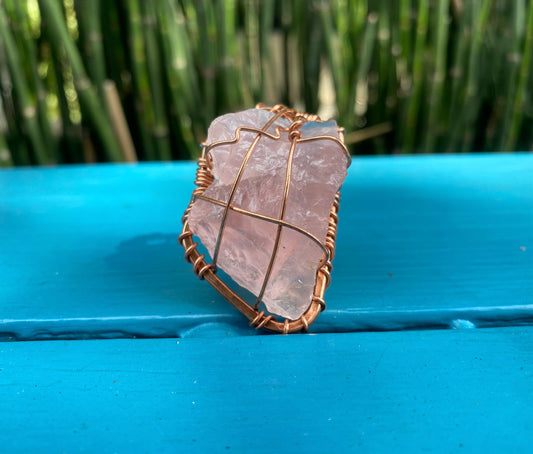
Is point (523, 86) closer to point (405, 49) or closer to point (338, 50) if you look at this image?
point (405, 49)

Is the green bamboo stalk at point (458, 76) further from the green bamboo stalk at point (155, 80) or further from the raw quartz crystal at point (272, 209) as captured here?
the raw quartz crystal at point (272, 209)

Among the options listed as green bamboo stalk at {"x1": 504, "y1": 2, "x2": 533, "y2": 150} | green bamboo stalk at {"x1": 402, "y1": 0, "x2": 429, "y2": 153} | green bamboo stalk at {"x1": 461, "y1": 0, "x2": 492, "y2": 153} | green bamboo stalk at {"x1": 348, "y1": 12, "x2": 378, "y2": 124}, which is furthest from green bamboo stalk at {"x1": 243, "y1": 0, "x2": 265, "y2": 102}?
green bamboo stalk at {"x1": 504, "y1": 2, "x2": 533, "y2": 150}

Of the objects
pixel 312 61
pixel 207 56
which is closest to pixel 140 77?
pixel 207 56

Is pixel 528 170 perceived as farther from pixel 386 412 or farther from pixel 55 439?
pixel 55 439

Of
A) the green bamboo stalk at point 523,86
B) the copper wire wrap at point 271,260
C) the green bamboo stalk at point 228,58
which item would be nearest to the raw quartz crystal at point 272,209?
the copper wire wrap at point 271,260

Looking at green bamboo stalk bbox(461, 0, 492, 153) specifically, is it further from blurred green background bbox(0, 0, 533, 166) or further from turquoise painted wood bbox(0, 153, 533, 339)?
turquoise painted wood bbox(0, 153, 533, 339)

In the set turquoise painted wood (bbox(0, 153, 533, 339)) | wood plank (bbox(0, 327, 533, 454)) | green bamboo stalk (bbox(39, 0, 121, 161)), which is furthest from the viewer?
green bamboo stalk (bbox(39, 0, 121, 161))

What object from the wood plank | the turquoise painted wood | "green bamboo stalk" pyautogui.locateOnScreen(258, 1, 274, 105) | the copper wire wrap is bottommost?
the wood plank
